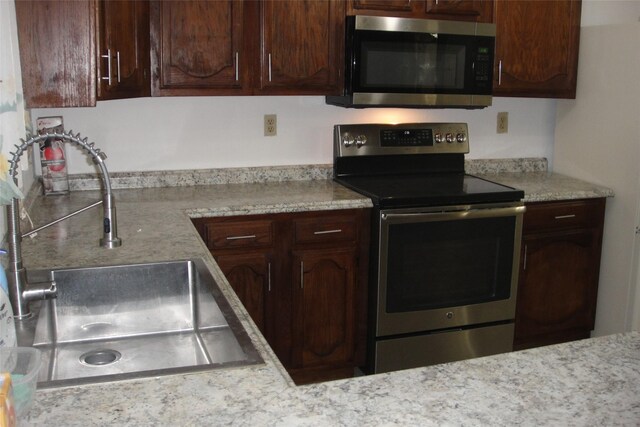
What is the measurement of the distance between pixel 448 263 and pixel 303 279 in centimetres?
65

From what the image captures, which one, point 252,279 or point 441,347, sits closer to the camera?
point 252,279

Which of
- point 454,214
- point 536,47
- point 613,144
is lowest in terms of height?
point 454,214

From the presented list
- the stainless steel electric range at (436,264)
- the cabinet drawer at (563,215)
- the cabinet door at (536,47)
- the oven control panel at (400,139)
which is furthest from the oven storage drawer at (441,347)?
the cabinet door at (536,47)

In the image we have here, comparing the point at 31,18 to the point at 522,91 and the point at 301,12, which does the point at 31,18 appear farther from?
the point at 522,91

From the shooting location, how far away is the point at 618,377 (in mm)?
1149

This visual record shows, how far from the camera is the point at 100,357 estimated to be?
1.65 m

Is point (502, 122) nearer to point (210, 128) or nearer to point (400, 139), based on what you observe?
point (400, 139)

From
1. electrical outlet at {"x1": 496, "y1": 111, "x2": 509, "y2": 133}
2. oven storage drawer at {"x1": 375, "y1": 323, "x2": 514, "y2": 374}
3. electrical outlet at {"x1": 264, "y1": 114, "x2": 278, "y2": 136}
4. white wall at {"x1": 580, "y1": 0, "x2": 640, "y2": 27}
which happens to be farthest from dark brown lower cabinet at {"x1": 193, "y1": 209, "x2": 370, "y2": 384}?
white wall at {"x1": 580, "y1": 0, "x2": 640, "y2": 27}

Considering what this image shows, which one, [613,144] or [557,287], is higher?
[613,144]

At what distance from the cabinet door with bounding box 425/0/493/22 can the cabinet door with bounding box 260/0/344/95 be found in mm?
447

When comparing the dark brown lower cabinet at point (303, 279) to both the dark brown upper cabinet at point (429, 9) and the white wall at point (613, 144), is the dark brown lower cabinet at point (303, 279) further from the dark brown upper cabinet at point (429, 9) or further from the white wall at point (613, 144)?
the white wall at point (613, 144)

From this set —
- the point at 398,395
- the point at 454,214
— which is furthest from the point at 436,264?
the point at 398,395

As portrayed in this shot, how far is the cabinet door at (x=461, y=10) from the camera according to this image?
3.12 metres

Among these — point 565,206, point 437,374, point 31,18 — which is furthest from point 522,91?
point 437,374
